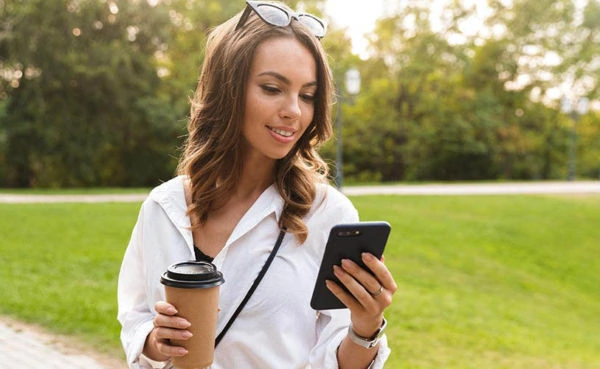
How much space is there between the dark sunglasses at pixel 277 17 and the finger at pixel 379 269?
0.78 m

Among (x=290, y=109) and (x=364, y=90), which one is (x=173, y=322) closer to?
(x=290, y=109)

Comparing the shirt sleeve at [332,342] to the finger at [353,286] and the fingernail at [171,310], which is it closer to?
the finger at [353,286]

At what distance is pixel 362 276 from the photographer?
1472 mm

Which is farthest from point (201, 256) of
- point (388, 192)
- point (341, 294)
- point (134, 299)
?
point (388, 192)

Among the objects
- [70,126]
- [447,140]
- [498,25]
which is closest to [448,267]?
[70,126]

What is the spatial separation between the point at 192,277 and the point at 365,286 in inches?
16.5

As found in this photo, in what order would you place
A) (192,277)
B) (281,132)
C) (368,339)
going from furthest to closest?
(281,132), (368,339), (192,277)

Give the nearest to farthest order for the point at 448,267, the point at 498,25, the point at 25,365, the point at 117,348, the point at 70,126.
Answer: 1. the point at 25,365
2. the point at 117,348
3. the point at 448,267
4. the point at 70,126
5. the point at 498,25

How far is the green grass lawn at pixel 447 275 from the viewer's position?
6.28 m

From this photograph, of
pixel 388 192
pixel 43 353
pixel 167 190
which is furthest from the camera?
pixel 388 192

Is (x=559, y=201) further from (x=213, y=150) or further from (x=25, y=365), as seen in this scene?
(x=213, y=150)

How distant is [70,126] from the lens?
78.9 ft

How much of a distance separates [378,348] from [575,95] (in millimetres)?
35106

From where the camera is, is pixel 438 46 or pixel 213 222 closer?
pixel 213 222
